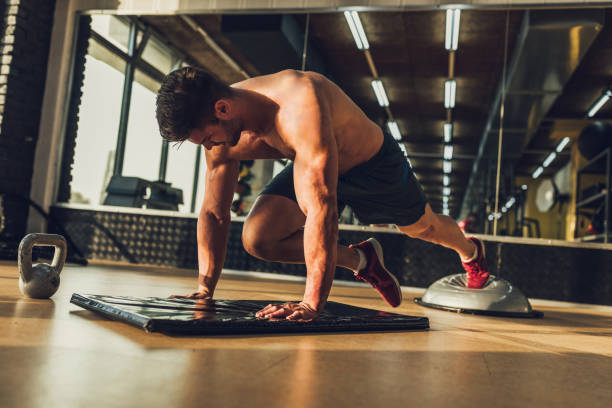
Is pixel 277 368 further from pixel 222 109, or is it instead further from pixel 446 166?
pixel 446 166

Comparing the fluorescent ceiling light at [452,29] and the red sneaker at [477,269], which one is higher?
the fluorescent ceiling light at [452,29]

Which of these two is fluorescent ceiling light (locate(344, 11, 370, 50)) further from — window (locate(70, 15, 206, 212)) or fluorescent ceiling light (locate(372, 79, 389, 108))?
window (locate(70, 15, 206, 212))

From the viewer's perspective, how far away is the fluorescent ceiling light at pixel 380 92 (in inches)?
211

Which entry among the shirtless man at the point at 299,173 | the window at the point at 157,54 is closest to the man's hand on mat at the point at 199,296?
the shirtless man at the point at 299,173

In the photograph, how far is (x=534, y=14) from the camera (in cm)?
459

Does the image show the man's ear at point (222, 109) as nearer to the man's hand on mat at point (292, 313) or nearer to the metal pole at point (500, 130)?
the man's hand on mat at point (292, 313)

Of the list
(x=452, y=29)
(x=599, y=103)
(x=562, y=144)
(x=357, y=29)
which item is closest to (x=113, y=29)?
(x=357, y=29)

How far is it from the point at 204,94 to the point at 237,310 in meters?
0.68

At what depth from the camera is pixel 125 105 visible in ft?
18.4

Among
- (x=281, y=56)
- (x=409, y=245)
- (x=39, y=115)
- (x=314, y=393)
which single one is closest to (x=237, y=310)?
(x=314, y=393)

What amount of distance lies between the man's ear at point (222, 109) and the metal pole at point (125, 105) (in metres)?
4.03

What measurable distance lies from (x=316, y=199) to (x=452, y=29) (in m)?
3.75

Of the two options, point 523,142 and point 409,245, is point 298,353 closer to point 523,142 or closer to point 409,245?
point 409,245

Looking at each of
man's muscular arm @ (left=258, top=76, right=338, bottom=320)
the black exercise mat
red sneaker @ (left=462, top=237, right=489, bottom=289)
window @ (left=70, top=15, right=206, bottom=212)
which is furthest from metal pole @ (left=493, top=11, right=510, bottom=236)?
man's muscular arm @ (left=258, top=76, right=338, bottom=320)
